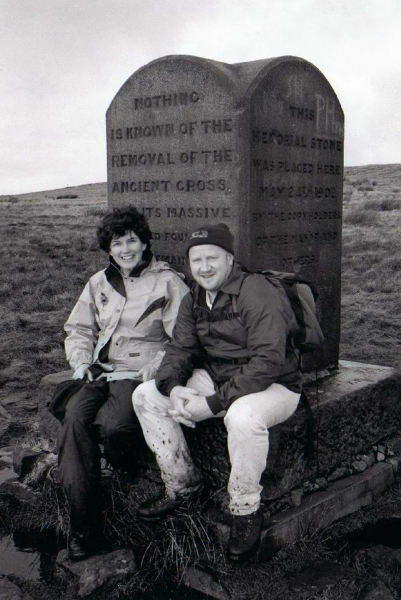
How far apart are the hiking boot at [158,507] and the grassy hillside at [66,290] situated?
3053 millimetres

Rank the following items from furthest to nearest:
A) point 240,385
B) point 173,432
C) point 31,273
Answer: point 31,273
point 173,432
point 240,385

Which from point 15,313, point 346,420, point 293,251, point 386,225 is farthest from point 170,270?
point 386,225

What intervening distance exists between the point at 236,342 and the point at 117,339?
0.90 metres

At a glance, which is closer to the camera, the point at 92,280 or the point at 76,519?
the point at 76,519

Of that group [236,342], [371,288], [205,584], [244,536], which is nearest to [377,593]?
[244,536]

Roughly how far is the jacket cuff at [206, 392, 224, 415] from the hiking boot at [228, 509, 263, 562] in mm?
512

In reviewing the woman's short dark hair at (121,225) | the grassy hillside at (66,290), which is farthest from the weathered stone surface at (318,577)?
the grassy hillside at (66,290)

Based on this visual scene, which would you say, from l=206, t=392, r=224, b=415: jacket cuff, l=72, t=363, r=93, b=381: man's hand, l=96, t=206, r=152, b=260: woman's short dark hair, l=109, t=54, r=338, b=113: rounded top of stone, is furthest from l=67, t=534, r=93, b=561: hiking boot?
l=109, t=54, r=338, b=113: rounded top of stone

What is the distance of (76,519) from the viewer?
3.88 m

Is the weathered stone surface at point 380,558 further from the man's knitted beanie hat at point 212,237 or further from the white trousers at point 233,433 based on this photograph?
the man's knitted beanie hat at point 212,237

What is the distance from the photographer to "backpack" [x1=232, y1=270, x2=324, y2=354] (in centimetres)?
380

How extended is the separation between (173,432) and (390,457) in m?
1.81

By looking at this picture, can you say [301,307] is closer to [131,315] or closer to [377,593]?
[131,315]

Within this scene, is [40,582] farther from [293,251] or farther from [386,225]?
[386,225]
